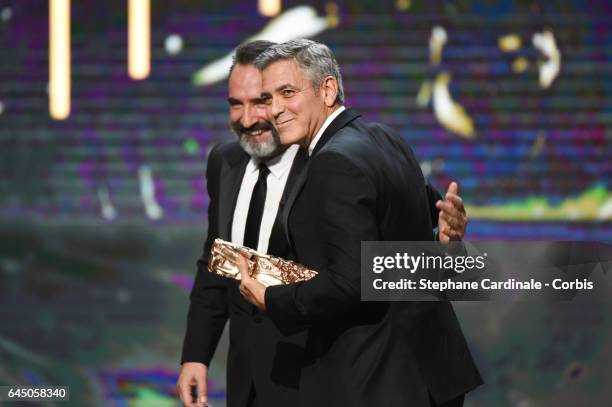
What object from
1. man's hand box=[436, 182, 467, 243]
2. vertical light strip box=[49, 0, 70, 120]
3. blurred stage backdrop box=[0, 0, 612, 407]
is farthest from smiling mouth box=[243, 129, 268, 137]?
vertical light strip box=[49, 0, 70, 120]

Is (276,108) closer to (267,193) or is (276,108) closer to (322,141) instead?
(322,141)

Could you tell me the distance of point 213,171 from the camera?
363 cm

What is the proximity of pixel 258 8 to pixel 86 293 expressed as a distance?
1.91m

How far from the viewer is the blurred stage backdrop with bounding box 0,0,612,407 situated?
5.90 meters

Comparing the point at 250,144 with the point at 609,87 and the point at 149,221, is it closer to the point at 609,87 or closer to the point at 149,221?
the point at 149,221

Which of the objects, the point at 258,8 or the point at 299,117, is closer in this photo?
the point at 299,117

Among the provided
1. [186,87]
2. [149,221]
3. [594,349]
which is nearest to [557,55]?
[594,349]

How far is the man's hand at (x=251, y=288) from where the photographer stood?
2.79 meters

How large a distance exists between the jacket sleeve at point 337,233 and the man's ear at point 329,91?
31 cm

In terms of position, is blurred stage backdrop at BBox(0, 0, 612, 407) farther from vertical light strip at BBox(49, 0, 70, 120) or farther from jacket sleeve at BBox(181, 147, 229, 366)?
jacket sleeve at BBox(181, 147, 229, 366)

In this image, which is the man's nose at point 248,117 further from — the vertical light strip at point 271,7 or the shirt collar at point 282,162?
the vertical light strip at point 271,7

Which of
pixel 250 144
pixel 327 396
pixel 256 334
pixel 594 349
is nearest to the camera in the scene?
pixel 327 396

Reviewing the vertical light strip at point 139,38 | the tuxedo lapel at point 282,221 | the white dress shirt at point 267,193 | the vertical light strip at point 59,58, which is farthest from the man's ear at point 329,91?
the vertical light strip at point 59,58

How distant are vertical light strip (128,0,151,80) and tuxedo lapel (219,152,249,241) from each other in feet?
8.55
